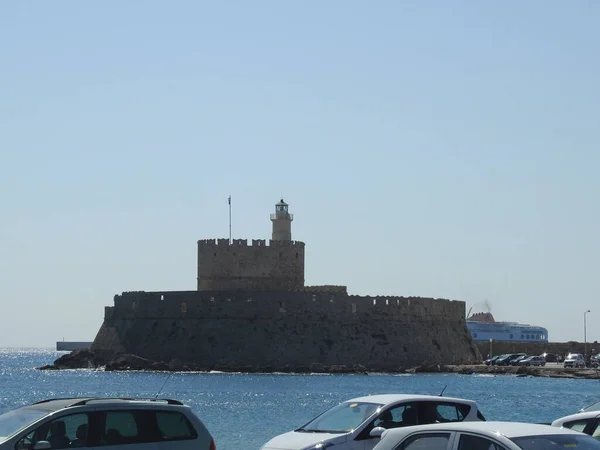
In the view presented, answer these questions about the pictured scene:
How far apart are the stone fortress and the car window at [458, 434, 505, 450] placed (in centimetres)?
4272

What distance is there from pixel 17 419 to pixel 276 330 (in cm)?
4089

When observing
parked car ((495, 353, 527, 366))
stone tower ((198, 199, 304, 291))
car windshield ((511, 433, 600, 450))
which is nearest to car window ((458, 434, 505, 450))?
car windshield ((511, 433, 600, 450))

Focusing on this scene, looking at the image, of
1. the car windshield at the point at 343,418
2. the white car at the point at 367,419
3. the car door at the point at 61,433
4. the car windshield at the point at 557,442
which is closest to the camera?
the car windshield at the point at 557,442

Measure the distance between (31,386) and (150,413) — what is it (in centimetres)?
3816

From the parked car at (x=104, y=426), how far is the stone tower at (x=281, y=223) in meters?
45.3

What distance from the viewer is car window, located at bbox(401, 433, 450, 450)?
6934mm

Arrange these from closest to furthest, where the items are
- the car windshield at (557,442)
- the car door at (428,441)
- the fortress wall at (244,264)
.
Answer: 1. the car windshield at (557,442)
2. the car door at (428,441)
3. the fortress wall at (244,264)

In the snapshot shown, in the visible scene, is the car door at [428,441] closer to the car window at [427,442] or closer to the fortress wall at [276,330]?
the car window at [427,442]

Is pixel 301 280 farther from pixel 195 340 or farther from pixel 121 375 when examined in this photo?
pixel 121 375

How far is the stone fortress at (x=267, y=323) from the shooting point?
163 feet

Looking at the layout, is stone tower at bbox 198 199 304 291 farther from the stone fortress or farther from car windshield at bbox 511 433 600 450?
car windshield at bbox 511 433 600 450

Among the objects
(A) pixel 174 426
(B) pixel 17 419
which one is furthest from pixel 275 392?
(B) pixel 17 419

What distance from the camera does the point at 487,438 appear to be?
22.0ft

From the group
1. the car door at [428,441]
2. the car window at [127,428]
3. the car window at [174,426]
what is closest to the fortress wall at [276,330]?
the car window at [174,426]
